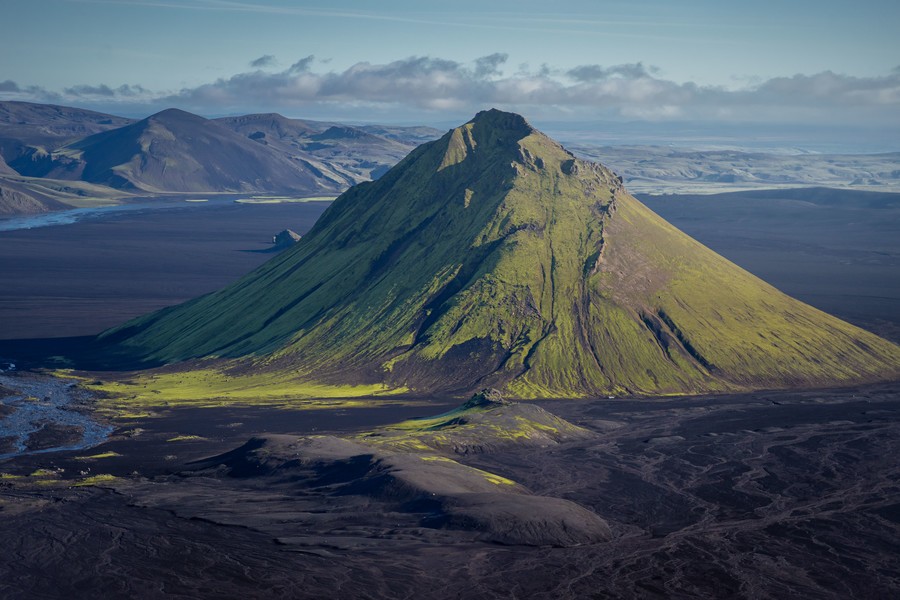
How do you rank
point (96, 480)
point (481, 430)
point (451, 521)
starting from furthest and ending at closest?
point (481, 430), point (96, 480), point (451, 521)

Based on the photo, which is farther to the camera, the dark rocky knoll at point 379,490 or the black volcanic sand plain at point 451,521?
the dark rocky knoll at point 379,490

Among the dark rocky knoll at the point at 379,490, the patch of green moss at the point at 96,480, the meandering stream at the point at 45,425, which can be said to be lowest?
the meandering stream at the point at 45,425

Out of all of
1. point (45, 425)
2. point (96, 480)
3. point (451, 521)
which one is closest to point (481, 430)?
point (451, 521)

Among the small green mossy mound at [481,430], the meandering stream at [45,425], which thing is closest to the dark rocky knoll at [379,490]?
the small green mossy mound at [481,430]

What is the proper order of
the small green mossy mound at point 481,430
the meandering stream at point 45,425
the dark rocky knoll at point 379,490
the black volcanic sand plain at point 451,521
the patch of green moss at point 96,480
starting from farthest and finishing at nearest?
the meandering stream at point 45,425 → the small green mossy mound at point 481,430 → the patch of green moss at point 96,480 → the dark rocky knoll at point 379,490 → the black volcanic sand plain at point 451,521

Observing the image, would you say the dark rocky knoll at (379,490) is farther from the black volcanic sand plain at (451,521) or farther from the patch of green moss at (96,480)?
the patch of green moss at (96,480)

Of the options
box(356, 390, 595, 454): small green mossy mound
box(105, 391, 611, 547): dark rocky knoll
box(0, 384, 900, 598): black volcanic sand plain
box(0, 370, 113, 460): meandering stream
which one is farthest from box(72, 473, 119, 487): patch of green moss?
box(356, 390, 595, 454): small green mossy mound

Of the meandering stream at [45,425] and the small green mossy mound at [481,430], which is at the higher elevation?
the small green mossy mound at [481,430]

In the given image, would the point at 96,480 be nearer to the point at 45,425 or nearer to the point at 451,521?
the point at 45,425
